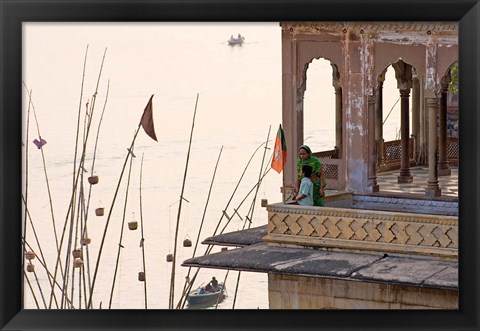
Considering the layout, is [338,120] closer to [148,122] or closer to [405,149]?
[405,149]

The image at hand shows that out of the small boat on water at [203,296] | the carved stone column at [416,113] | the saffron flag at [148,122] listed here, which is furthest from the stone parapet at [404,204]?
the small boat on water at [203,296]

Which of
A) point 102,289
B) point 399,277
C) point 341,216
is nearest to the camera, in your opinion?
point 399,277

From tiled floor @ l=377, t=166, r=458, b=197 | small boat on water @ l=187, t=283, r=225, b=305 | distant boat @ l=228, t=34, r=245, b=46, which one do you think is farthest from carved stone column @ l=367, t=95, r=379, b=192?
distant boat @ l=228, t=34, r=245, b=46

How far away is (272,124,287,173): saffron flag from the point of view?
10672mm

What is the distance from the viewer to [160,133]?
35.4 meters

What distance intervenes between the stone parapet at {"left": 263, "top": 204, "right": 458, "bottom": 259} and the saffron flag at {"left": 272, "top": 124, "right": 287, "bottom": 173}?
401 millimetres

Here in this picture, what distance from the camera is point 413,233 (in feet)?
32.1

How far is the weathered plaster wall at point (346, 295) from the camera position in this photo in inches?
375

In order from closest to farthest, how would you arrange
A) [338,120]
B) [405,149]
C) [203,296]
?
1. [338,120]
2. [405,149]
3. [203,296]
